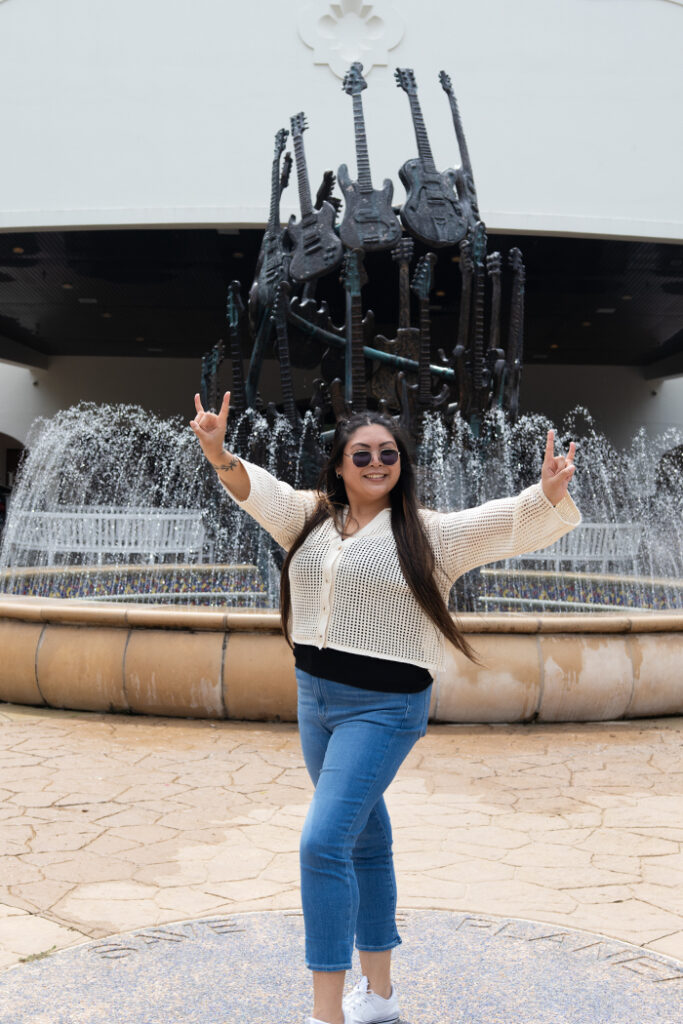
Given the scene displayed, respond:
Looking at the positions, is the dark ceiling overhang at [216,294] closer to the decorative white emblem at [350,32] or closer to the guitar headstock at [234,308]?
the decorative white emblem at [350,32]

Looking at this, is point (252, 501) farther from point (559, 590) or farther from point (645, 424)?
point (645, 424)

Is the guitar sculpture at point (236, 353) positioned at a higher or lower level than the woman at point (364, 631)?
higher

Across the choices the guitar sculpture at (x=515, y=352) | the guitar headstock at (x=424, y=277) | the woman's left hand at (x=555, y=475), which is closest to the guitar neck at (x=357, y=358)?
the guitar headstock at (x=424, y=277)

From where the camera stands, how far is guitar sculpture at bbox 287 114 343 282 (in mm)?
7473

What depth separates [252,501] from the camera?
2229mm

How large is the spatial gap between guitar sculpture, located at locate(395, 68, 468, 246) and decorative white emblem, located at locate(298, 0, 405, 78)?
10744 millimetres

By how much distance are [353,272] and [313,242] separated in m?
0.58

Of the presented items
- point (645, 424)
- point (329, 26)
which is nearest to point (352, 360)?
point (329, 26)

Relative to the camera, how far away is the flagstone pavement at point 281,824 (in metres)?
2.98

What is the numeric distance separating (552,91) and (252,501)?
17.7 m

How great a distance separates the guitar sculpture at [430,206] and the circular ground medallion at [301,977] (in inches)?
229

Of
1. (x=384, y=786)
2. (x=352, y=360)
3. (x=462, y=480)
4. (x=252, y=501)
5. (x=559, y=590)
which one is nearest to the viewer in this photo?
(x=384, y=786)

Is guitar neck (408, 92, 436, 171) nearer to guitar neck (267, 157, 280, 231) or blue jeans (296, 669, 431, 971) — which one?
guitar neck (267, 157, 280, 231)

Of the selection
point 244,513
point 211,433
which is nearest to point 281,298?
point 244,513
